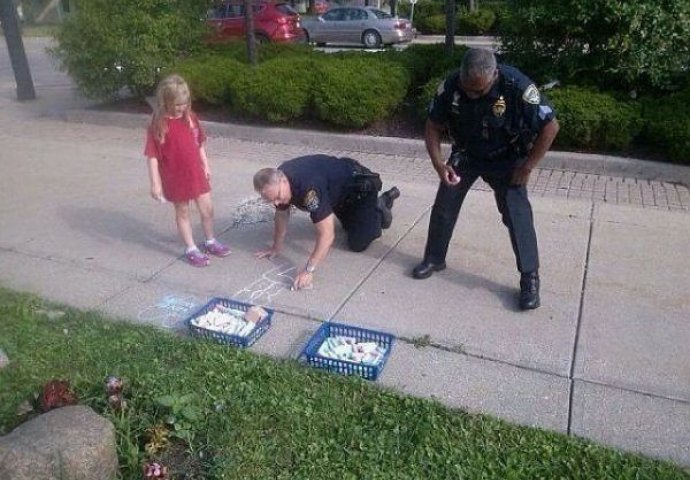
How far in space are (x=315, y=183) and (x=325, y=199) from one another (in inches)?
4.6

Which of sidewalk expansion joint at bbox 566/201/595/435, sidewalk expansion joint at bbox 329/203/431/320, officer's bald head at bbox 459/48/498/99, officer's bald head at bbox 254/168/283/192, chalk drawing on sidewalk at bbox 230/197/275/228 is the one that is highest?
officer's bald head at bbox 459/48/498/99

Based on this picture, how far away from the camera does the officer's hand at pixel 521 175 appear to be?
371cm

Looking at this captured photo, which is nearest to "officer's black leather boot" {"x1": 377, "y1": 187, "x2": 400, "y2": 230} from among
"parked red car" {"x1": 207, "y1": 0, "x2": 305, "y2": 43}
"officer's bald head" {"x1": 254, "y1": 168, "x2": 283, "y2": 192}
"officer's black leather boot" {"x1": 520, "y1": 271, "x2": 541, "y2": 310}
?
"officer's bald head" {"x1": 254, "y1": 168, "x2": 283, "y2": 192}

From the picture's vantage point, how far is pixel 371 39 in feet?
69.4

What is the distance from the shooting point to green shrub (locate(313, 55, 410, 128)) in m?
7.49

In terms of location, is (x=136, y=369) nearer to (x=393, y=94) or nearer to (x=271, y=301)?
(x=271, y=301)

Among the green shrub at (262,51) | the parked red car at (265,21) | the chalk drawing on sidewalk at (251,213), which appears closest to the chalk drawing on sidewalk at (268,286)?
the chalk drawing on sidewalk at (251,213)

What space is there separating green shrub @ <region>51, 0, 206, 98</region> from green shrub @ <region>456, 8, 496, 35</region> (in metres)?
16.8

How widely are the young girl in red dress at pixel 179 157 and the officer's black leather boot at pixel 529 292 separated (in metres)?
2.20

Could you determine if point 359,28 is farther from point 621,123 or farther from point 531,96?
point 531,96

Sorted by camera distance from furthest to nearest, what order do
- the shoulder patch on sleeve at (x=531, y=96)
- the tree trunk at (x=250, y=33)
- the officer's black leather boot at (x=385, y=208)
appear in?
the tree trunk at (x=250, y=33) → the officer's black leather boot at (x=385, y=208) → the shoulder patch on sleeve at (x=531, y=96)

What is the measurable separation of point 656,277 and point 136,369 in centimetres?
336

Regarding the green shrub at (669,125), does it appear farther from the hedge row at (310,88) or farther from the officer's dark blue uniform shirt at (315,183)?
the officer's dark blue uniform shirt at (315,183)

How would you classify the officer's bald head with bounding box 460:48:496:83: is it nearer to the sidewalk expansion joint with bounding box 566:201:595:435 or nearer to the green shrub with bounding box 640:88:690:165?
the sidewalk expansion joint with bounding box 566:201:595:435
